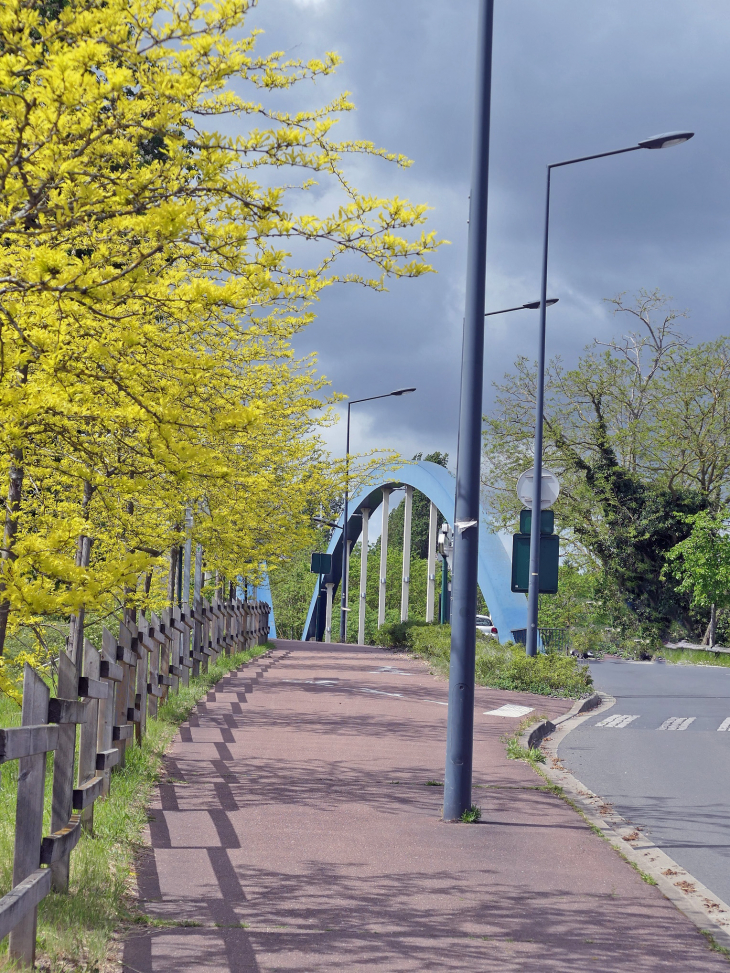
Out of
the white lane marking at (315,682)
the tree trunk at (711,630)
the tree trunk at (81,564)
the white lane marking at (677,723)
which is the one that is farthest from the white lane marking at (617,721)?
the tree trunk at (711,630)

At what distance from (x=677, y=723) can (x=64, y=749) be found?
11.3 meters

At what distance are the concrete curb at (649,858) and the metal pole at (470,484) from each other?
106 cm

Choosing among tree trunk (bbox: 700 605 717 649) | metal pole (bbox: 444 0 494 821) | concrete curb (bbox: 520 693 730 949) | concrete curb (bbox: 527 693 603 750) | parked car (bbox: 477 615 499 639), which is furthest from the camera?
parked car (bbox: 477 615 499 639)

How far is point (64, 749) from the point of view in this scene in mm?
4980

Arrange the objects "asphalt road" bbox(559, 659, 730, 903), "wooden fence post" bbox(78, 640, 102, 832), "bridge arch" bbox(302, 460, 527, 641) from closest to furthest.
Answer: "wooden fence post" bbox(78, 640, 102, 832), "asphalt road" bbox(559, 659, 730, 903), "bridge arch" bbox(302, 460, 527, 641)

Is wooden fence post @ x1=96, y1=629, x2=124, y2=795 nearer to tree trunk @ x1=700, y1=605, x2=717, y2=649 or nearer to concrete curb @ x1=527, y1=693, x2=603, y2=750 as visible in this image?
concrete curb @ x1=527, y1=693, x2=603, y2=750

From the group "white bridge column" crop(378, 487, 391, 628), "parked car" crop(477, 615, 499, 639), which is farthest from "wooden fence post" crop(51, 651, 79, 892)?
"white bridge column" crop(378, 487, 391, 628)

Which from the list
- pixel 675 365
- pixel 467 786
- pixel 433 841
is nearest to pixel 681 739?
pixel 467 786

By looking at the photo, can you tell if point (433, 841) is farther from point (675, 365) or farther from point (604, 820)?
point (675, 365)

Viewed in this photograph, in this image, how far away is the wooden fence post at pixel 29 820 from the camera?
4000 millimetres

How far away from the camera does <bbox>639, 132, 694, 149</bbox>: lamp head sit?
17109 millimetres

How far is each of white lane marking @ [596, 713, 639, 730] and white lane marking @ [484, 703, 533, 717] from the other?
107 cm

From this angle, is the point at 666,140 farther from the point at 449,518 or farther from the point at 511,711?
the point at 449,518

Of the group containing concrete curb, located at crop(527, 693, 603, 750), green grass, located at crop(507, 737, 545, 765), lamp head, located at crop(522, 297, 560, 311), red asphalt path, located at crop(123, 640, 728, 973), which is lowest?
concrete curb, located at crop(527, 693, 603, 750)
